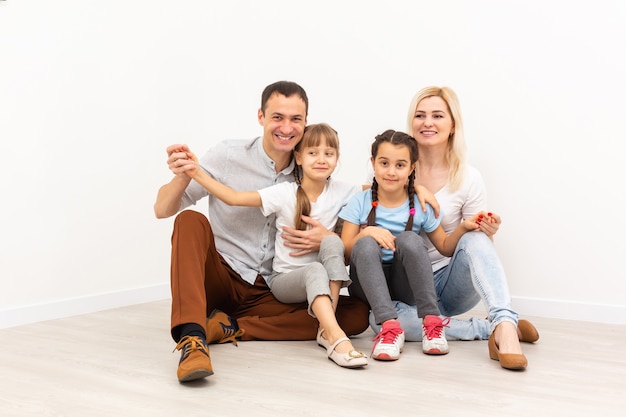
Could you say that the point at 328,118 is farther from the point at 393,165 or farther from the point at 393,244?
the point at 393,244

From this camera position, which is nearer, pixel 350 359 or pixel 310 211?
pixel 350 359

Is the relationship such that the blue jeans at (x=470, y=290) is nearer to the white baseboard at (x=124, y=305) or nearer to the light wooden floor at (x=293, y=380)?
the light wooden floor at (x=293, y=380)

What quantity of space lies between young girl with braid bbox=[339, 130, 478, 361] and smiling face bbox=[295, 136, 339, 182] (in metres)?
0.15

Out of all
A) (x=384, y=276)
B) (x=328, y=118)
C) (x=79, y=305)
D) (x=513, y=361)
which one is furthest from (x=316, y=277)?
(x=328, y=118)

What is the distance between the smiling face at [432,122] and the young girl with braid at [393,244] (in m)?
0.18

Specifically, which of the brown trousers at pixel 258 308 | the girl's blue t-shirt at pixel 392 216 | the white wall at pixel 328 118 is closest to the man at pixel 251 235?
the brown trousers at pixel 258 308

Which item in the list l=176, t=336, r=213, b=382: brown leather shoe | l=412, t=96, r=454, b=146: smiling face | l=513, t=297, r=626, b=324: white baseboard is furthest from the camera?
l=513, t=297, r=626, b=324: white baseboard

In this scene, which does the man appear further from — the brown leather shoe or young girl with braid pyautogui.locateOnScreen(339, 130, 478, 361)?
the brown leather shoe

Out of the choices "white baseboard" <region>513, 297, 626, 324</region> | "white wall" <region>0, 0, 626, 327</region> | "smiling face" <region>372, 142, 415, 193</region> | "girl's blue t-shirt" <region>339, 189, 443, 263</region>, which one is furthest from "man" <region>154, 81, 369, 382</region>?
"white baseboard" <region>513, 297, 626, 324</region>

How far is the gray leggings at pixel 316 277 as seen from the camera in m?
2.09

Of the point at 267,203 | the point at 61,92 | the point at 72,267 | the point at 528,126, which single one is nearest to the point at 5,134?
the point at 61,92

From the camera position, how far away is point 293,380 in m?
1.82

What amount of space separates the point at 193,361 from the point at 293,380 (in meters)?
0.28

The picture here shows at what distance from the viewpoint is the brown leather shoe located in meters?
1.72
